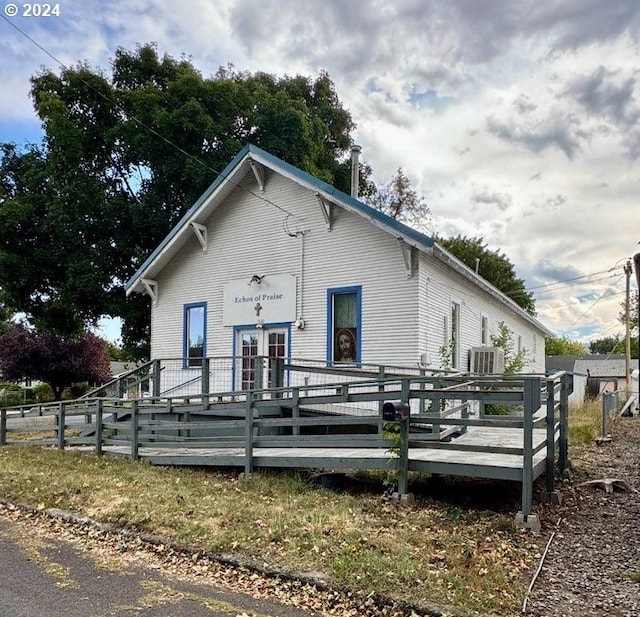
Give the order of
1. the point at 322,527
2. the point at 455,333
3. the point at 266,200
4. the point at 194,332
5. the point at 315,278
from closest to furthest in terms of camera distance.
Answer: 1. the point at 322,527
2. the point at 315,278
3. the point at 455,333
4. the point at 266,200
5. the point at 194,332

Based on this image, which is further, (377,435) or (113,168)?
(113,168)

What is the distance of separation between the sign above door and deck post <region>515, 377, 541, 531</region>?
26.3 ft

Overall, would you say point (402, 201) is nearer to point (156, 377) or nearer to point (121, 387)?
point (156, 377)

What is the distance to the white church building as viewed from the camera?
11.7 m

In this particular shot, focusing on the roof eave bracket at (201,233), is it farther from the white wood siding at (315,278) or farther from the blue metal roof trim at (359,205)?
the blue metal roof trim at (359,205)

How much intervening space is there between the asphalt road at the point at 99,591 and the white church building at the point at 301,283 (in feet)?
23.2

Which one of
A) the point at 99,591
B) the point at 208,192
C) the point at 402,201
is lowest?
the point at 99,591

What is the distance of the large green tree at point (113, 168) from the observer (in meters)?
18.8

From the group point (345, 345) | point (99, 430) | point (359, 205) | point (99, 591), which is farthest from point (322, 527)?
point (359, 205)

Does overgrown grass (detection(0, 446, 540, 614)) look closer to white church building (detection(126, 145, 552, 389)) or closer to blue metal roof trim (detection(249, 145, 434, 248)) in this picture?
white church building (detection(126, 145, 552, 389))

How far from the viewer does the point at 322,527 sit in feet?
17.7

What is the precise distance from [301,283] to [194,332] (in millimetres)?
3924

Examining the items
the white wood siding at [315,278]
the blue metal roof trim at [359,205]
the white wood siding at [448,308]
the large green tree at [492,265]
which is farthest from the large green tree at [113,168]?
the large green tree at [492,265]

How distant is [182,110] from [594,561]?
710 inches
